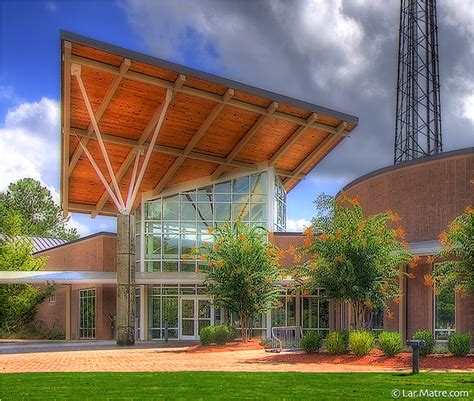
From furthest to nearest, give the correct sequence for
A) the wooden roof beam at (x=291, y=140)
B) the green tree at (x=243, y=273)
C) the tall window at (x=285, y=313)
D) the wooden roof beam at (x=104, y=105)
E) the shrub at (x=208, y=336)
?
the tall window at (x=285, y=313) < the wooden roof beam at (x=291, y=140) < the shrub at (x=208, y=336) < the green tree at (x=243, y=273) < the wooden roof beam at (x=104, y=105)

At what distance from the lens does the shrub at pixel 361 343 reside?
59.9ft

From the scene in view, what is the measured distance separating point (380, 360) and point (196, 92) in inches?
489

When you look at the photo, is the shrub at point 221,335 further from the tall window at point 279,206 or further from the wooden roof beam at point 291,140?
the wooden roof beam at point 291,140

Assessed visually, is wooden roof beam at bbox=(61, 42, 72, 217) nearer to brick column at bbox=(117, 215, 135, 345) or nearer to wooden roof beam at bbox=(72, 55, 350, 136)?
wooden roof beam at bbox=(72, 55, 350, 136)

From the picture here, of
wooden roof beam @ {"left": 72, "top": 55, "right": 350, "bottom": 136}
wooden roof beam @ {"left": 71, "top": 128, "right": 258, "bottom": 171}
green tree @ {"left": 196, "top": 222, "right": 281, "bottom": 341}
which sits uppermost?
wooden roof beam @ {"left": 72, "top": 55, "right": 350, "bottom": 136}

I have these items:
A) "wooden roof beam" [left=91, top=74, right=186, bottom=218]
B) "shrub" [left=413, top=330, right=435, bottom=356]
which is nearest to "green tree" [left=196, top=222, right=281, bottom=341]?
"wooden roof beam" [left=91, top=74, right=186, bottom=218]

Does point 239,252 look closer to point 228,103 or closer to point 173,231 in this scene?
point 228,103

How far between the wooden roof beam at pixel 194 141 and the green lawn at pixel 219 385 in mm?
13229

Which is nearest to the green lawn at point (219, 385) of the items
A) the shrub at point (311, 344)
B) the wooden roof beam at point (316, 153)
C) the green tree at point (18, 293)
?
the shrub at point (311, 344)

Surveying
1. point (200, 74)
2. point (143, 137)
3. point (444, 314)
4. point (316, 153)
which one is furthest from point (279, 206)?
point (444, 314)

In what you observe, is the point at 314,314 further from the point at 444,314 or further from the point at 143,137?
the point at 143,137

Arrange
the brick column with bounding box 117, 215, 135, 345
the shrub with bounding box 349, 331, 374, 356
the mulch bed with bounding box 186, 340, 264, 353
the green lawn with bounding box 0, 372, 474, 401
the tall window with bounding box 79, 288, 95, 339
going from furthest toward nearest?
the tall window with bounding box 79, 288, 95, 339 → the brick column with bounding box 117, 215, 135, 345 → the mulch bed with bounding box 186, 340, 264, 353 → the shrub with bounding box 349, 331, 374, 356 → the green lawn with bounding box 0, 372, 474, 401

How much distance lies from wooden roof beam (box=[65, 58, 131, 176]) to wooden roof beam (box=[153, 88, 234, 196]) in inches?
160

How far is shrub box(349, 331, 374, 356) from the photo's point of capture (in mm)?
18250
